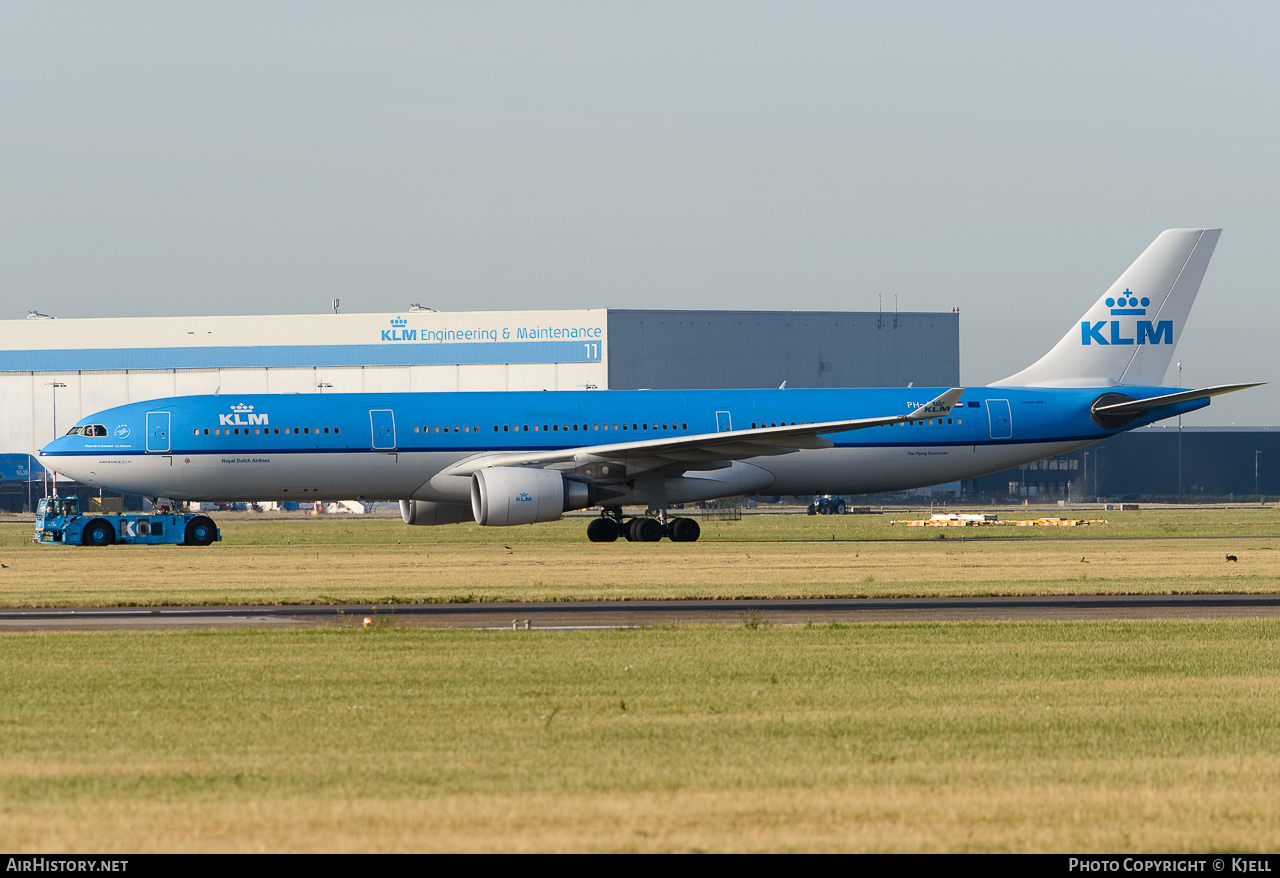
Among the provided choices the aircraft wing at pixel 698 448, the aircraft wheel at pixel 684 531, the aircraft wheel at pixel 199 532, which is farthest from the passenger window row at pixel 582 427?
the aircraft wheel at pixel 199 532

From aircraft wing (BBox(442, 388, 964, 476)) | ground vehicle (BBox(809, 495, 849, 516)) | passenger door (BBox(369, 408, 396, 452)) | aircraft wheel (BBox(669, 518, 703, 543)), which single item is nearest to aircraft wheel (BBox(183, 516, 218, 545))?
passenger door (BBox(369, 408, 396, 452))

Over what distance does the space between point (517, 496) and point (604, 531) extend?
191 inches

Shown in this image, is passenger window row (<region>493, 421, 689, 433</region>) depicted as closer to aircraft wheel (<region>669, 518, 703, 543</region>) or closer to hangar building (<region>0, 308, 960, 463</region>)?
aircraft wheel (<region>669, 518, 703, 543</region>)

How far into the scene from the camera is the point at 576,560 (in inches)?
1310

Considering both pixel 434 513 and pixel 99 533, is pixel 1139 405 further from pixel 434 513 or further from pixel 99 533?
pixel 99 533

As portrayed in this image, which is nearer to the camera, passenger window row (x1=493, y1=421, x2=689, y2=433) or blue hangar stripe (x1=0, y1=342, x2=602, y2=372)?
passenger window row (x1=493, y1=421, x2=689, y2=433)

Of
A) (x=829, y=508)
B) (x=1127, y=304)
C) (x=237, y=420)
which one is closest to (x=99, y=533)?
(x=237, y=420)

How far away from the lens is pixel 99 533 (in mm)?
43688

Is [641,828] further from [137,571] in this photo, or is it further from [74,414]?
[74,414]

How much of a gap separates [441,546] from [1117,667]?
92.7 feet

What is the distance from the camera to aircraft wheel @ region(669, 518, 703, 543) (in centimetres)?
4169

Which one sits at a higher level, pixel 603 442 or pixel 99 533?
pixel 603 442

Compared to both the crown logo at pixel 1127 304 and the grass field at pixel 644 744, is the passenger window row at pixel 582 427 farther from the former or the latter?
the grass field at pixel 644 744

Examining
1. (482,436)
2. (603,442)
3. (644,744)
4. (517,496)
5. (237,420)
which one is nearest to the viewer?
(644,744)
